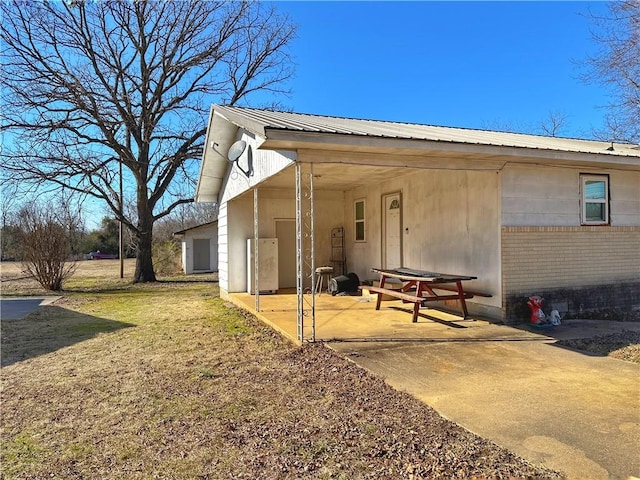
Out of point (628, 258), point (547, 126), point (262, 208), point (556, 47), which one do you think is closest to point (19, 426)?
point (262, 208)

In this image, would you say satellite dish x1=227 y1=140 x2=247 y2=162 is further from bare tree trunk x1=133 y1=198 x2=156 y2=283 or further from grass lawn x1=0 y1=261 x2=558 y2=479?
bare tree trunk x1=133 y1=198 x2=156 y2=283

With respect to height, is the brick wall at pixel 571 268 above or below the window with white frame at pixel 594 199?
below

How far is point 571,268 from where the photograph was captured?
776cm

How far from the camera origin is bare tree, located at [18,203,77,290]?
16.0 meters

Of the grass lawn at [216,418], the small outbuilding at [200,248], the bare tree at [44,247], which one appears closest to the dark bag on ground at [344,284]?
the grass lawn at [216,418]

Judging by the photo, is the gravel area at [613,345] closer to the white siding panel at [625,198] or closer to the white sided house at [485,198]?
the white sided house at [485,198]

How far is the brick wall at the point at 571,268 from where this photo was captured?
7.21m

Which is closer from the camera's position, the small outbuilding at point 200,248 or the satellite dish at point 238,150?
the satellite dish at point 238,150

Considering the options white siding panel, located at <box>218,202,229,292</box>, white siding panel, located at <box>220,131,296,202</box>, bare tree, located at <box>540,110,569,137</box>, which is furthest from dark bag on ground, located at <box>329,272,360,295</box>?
bare tree, located at <box>540,110,569,137</box>

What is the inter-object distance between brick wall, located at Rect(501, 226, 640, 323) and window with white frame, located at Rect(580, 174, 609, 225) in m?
0.20

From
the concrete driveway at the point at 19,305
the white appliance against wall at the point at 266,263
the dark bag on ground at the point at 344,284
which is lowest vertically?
the concrete driveway at the point at 19,305

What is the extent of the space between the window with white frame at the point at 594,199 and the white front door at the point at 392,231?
3753 mm

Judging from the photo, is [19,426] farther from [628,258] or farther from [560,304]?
[628,258]

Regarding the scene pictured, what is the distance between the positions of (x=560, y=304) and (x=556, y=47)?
965 cm
